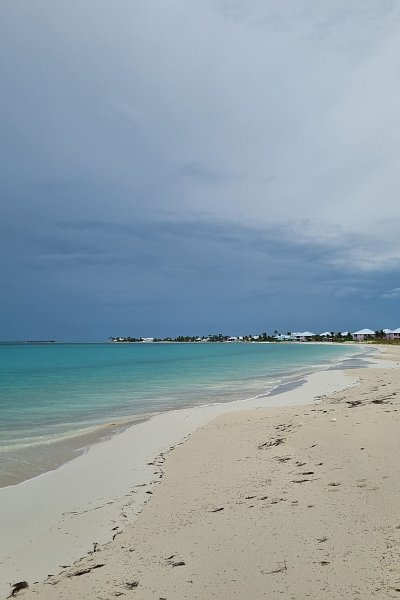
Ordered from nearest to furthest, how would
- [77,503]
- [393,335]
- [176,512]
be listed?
[176,512]
[77,503]
[393,335]

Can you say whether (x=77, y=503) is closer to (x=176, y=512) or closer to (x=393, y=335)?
(x=176, y=512)

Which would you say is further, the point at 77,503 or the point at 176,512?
the point at 77,503

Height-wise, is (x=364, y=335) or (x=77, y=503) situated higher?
(x=364, y=335)

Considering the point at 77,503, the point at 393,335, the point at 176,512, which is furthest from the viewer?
the point at 393,335

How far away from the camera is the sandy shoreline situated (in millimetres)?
4566

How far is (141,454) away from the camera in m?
10.7

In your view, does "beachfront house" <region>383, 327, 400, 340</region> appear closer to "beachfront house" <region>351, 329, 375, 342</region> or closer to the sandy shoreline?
"beachfront house" <region>351, 329, 375, 342</region>

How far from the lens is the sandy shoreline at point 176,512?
4566mm

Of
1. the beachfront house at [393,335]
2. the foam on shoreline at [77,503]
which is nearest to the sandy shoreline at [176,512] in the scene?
the foam on shoreline at [77,503]

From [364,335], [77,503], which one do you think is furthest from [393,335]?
[77,503]

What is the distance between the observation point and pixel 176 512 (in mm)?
6555

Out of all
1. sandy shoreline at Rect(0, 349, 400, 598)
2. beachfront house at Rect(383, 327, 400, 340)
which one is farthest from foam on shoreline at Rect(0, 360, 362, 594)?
beachfront house at Rect(383, 327, 400, 340)

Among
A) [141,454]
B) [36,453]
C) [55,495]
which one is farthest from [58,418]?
[55,495]

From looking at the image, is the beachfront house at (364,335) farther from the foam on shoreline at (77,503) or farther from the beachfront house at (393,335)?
the foam on shoreline at (77,503)
